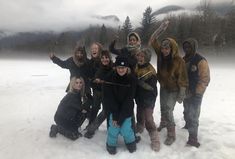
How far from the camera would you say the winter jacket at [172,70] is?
5.34 m

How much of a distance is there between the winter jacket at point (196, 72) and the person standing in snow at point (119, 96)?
115 cm

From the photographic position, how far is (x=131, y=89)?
A: 5.13 m

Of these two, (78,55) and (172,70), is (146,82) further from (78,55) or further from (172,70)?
(78,55)

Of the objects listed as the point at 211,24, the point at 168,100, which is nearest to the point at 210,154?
the point at 168,100

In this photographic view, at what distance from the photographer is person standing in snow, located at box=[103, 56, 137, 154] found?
5094 mm

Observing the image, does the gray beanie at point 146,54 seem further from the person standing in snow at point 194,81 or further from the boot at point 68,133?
the boot at point 68,133

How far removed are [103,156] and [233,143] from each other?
8.35 ft

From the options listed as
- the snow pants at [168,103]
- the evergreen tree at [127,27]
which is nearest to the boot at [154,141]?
the snow pants at [168,103]

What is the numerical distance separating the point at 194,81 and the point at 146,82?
2.97 ft

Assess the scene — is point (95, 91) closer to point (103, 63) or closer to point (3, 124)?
point (103, 63)

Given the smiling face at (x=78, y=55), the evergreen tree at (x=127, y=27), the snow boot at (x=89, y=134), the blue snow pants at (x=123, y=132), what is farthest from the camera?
the evergreen tree at (x=127, y=27)

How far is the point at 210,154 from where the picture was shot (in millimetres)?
5211

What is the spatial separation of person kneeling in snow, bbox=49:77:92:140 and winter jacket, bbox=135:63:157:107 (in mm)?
1150

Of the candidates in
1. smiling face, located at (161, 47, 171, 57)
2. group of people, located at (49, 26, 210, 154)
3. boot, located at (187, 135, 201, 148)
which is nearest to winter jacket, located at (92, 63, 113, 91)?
group of people, located at (49, 26, 210, 154)
